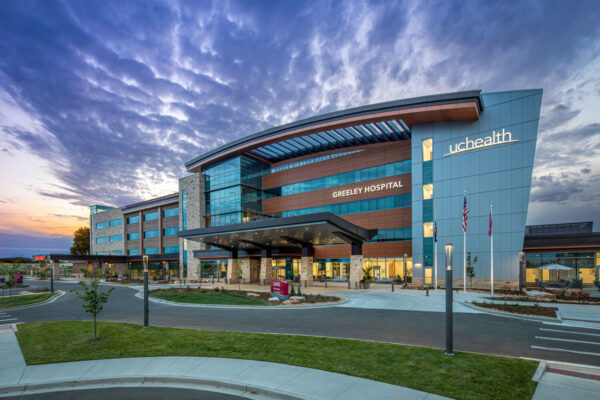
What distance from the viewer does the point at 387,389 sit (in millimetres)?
6992

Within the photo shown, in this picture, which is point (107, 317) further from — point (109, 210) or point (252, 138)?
point (109, 210)

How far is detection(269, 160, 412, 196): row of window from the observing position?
42.3 metres

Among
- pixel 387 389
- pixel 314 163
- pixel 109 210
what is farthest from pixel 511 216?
pixel 109 210

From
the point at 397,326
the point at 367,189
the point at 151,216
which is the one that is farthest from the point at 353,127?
the point at 151,216

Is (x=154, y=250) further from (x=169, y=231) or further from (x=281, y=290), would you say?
(x=281, y=290)

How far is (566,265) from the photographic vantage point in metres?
34.1

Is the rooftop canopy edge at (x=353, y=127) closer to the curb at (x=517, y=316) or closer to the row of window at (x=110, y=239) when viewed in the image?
the curb at (x=517, y=316)

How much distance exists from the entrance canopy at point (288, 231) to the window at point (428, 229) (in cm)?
677

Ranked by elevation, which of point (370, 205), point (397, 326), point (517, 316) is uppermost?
point (370, 205)

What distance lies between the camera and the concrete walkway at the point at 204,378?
6.98 metres

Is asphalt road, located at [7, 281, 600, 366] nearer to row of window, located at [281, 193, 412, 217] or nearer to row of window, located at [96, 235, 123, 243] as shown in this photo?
row of window, located at [281, 193, 412, 217]

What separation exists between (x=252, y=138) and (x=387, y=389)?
4615 centimetres

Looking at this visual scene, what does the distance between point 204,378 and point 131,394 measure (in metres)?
1.65

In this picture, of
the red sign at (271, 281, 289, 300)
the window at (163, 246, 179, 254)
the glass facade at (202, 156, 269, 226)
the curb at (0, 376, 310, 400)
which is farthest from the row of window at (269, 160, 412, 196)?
the curb at (0, 376, 310, 400)
